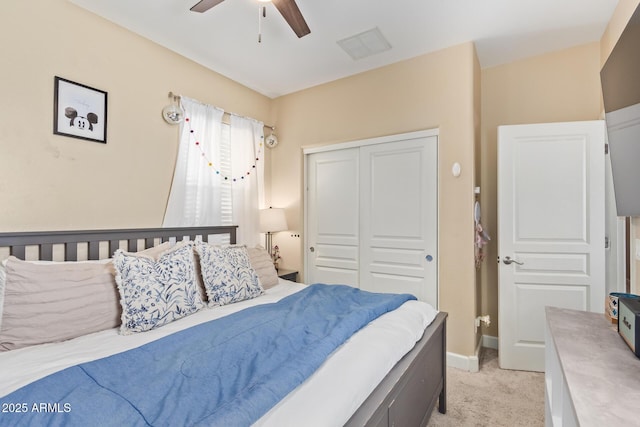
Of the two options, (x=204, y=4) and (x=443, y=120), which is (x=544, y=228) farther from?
(x=204, y=4)

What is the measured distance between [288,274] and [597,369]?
271 centimetres

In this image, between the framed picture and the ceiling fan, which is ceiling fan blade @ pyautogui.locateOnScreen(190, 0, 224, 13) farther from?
the framed picture

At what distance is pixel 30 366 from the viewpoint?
1.27 meters

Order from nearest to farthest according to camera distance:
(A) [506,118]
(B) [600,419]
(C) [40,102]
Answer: (B) [600,419] → (C) [40,102] → (A) [506,118]

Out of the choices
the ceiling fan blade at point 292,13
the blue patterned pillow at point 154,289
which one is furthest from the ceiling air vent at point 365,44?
the blue patterned pillow at point 154,289

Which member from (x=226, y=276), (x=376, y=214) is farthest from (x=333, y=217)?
(x=226, y=276)

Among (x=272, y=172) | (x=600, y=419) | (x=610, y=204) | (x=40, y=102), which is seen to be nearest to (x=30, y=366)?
(x=40, y=102)

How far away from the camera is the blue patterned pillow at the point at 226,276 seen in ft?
6.93

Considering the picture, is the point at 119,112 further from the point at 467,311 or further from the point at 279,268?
the point at 467,311

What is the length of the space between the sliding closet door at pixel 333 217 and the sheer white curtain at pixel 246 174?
616mm

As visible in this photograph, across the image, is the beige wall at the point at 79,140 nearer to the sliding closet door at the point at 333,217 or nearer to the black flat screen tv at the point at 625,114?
the sliding closet door at the point at 333,217

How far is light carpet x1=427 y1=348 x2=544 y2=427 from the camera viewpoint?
6.46 feet

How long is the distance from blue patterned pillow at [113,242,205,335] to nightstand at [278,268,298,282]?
56.5 inches

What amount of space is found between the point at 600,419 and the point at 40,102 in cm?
302
